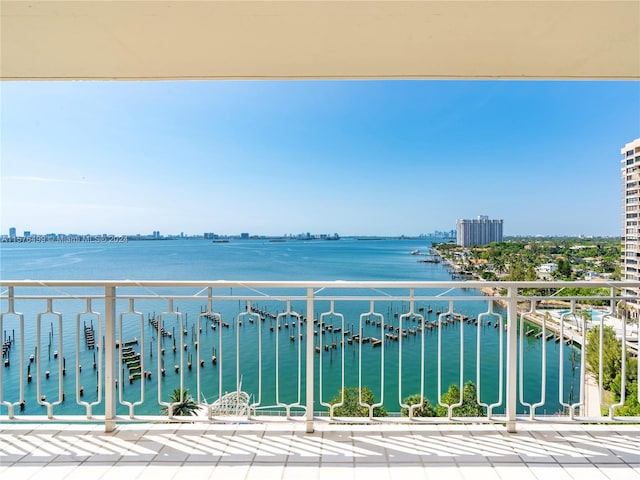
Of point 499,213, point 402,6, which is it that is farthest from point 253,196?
point 402,6

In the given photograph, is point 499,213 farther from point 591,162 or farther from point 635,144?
point 635,144

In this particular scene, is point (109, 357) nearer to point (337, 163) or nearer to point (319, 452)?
point (319, 452)

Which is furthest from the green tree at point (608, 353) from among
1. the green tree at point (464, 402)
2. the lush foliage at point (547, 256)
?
the lush foliage at point (547, 256)

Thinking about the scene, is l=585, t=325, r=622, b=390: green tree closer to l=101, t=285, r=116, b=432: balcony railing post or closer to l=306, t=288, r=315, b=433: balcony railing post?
l=306, t=288, r=315, b=433: balcony railing post

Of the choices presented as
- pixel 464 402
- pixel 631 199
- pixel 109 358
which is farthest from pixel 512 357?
pixel 464 402

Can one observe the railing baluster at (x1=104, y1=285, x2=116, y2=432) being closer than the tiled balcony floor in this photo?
No

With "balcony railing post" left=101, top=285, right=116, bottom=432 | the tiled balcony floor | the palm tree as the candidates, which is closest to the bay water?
"balcony railing post" left=101, top=285, right=116, bottom=432
